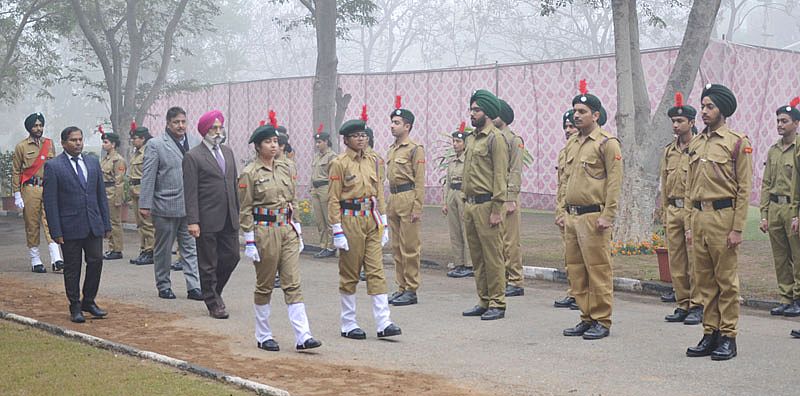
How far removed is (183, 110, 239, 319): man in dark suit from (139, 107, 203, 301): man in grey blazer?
1229 millimetres

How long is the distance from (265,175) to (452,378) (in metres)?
2.62

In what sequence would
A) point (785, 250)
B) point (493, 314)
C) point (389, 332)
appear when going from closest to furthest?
point (389, 332), point (493, 314), point (785, 250)

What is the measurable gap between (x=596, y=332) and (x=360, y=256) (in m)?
2.25

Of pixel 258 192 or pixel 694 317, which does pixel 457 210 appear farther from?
pixel 258 192

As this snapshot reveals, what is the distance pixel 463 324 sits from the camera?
9602 millimetres

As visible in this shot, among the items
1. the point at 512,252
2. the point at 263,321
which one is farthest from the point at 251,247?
the point at 512,252

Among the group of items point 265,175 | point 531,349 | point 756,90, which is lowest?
point 531,349

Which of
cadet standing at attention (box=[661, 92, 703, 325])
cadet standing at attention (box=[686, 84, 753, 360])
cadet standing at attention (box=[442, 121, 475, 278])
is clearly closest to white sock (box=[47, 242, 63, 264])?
cadet standing at attention (box=[442, 121, 475, 278])

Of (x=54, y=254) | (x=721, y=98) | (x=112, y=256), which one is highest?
(x=721, y=98)

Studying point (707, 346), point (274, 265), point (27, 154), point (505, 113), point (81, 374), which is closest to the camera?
point (81, 374)

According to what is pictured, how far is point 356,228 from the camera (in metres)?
8.92

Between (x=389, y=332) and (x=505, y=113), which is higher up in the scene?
(x=505, y=113)

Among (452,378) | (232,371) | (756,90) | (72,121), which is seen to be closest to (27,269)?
(232,371)

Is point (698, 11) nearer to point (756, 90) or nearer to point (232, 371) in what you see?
point (756, 90)
